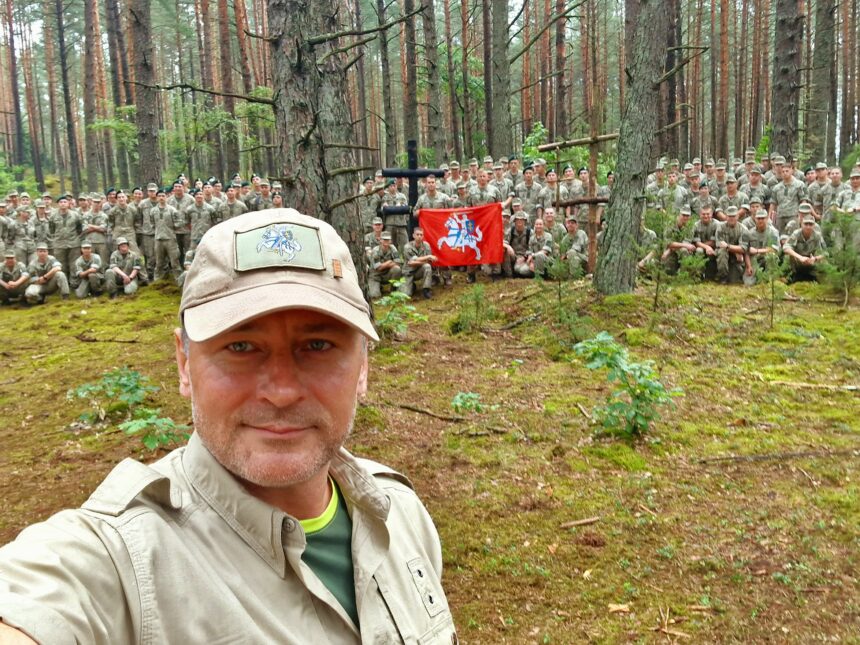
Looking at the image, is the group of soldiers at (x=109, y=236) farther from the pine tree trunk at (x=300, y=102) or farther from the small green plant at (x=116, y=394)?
the pine tree trunk at (x=300, y=102)

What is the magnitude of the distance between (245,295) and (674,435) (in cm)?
487

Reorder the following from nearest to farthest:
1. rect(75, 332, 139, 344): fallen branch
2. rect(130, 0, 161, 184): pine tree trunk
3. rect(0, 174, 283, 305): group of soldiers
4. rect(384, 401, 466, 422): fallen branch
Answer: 1. rect(384, 401, 466, 422): fallen branch
2. rect(75, 332, 139, 344): fallen branch
3. rect(0, 174, 283, 305): group of soldiers
4. rect(130, 0, 161, 184): pine tree trunk

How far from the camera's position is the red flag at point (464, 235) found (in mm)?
12352

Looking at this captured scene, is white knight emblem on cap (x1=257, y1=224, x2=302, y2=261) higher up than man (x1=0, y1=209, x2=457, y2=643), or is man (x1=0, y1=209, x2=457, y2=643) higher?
white knight emblem on cap (x1=257, y1=224, x2=302, y2=261)

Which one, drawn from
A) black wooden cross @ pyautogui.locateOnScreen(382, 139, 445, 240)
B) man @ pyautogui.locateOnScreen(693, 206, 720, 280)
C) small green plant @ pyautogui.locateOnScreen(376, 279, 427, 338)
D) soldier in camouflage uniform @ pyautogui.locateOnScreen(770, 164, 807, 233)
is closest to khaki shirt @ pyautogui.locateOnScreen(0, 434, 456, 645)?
small green plant @ pyautogui.locateOnScreen(376, 279, 427, 338)

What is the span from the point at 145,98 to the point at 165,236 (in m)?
3.84

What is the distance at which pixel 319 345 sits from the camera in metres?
1.41

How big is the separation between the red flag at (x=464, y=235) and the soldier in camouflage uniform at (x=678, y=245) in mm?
2777

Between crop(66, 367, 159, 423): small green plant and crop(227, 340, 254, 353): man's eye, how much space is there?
487 cm

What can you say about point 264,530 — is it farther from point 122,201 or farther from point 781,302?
point 122,201

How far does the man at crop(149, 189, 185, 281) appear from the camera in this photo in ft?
46.9

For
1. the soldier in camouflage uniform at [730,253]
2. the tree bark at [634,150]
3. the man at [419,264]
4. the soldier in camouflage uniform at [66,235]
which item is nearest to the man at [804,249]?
the soldier in camouflage uniform at [730,253]

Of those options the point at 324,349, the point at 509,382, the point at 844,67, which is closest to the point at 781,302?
the point at 509,382

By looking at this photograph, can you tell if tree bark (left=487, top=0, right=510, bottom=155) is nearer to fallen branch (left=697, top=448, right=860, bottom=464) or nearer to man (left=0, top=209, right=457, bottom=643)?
fallen branch (left=697, top=448, right=860, bottom=464)
